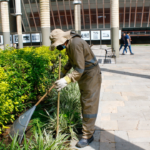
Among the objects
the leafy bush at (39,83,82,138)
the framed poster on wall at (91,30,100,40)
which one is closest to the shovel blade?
the leafy bush at (39,83,82,138)

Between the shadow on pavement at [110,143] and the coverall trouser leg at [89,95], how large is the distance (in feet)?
0.69

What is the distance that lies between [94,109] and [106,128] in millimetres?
871

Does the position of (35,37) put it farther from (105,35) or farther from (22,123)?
(22,123)

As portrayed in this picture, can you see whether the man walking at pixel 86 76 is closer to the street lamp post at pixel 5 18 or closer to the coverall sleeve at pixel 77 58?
the coverall sleeve at pixel 77 58

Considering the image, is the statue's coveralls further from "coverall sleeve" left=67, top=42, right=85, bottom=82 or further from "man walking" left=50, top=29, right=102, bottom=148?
"coverall sleeve" left=67, top=42, right=85, bottom=82

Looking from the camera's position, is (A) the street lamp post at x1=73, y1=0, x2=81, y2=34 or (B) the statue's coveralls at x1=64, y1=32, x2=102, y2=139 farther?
(A) the street lamp post at x1=73, y1=0, x2=81, y2=34

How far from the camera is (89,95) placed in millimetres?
3742

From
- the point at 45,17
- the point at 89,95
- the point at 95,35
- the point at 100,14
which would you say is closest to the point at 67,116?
the point at 89,95

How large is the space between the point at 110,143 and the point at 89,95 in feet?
2.90

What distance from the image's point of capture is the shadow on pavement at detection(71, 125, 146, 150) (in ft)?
12.1

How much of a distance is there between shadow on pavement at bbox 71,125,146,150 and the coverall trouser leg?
0.21 m

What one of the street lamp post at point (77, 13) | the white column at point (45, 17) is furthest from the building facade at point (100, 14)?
the white column at point (45, 17)

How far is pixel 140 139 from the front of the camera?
A: 154 inches

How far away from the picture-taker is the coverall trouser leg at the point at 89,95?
373 centimetres
